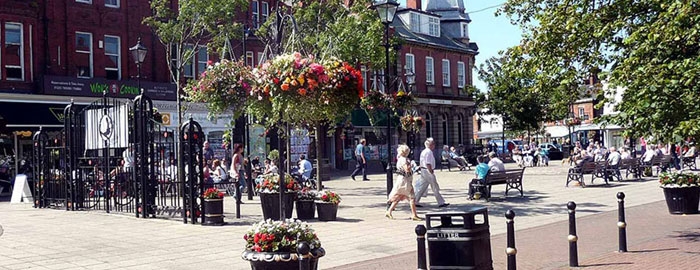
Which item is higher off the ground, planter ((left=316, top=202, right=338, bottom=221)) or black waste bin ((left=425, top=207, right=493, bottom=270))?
black waste bin ((left=425, top=207, right=493, bottom=270))

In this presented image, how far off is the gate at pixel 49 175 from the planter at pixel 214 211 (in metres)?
6.36

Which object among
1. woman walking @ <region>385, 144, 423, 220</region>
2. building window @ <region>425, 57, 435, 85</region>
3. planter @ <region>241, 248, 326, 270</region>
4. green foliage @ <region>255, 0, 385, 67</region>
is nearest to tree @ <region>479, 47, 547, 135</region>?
building window @ <region>425, 57, 435, 85</region>

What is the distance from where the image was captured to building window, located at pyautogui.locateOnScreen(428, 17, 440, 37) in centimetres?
5175

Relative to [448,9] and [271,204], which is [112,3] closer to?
[271,204]

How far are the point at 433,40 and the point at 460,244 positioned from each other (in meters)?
45.1

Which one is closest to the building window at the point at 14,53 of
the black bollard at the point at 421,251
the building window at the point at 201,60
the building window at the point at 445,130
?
the building window at the point at 201,60

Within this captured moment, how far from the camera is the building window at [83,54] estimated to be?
28.8 m

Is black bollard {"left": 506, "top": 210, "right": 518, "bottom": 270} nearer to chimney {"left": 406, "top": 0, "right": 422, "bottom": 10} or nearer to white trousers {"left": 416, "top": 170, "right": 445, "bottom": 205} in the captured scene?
white trousers {"left": 416, "top": 170, "right": 445, "bottom": 205}

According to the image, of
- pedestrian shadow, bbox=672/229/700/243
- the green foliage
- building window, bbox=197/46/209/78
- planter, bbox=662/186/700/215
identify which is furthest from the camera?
building window, bbox=197/46/209/78

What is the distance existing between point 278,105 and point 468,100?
44657 millimetres

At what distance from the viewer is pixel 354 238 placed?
11391mm

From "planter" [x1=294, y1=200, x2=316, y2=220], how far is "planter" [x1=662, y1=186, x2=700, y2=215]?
717 cm

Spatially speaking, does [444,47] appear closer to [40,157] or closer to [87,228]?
[40,157]

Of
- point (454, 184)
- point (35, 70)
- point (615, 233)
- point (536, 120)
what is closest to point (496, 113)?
point (536, 120)
